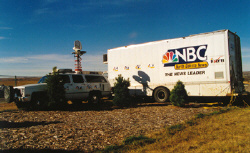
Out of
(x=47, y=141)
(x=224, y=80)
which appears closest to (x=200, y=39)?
(x=224, y=80)

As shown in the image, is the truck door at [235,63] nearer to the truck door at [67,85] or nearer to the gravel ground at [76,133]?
the gravel ground at [76,133]

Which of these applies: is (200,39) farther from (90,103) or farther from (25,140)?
(25,140)

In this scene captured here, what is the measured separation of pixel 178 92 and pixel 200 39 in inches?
127

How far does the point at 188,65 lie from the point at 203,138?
6771mm

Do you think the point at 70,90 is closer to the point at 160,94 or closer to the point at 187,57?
the point at 160,94

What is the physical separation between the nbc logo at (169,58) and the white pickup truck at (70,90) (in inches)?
162

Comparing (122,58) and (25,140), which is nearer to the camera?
(25,140)

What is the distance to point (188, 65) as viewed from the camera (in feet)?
36.3

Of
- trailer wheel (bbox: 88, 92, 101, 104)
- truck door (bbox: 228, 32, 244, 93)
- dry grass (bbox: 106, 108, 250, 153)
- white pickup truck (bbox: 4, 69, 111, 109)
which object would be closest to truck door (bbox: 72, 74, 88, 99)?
white pickup truck (bbox: 4, 69, 111, 109)

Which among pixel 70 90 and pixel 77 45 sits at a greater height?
pixel 77 45

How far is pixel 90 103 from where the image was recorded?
469 inches

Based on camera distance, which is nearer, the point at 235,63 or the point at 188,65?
the point at 235,63

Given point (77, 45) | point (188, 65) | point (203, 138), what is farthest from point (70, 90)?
point (77, 45)

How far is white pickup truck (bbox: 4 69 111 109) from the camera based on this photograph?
9617mm
